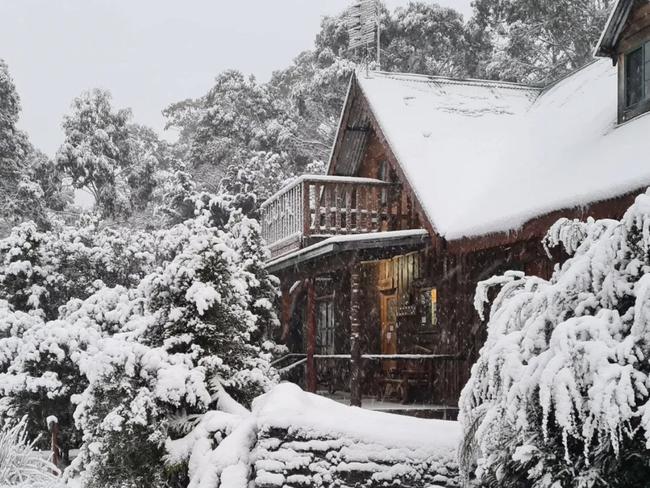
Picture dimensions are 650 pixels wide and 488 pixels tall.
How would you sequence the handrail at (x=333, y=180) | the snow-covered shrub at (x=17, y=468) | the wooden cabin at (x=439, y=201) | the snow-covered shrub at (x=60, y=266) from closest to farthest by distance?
1. the snow-covered shrub at (x=17, y=468)
2. the wooden cabin at (x=439, y=201)
3. the handrail at (x=333, y=180)
4. the snow-covered shrub at (x=60, y=266)

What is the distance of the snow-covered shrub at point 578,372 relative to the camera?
13.3 feet

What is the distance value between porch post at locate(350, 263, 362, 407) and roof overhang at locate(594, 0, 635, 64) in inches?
191

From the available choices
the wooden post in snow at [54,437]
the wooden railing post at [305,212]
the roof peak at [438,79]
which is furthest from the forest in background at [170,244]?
the roof peak at [438,79]

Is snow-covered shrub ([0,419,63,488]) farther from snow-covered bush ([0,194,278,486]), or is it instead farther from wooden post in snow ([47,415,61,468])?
wooden post in snow ([47,415,61,468])

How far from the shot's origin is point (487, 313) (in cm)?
1292

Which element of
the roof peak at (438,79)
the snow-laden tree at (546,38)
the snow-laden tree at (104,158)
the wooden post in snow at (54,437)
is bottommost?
the wooden post in snow at (54,437)

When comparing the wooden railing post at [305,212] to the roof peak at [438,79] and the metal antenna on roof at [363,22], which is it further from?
the metal antenna on roof at [363,22]

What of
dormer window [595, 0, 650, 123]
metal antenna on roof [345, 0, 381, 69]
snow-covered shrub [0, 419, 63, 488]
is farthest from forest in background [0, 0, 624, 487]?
dormer window [595, 0, 650, 123]

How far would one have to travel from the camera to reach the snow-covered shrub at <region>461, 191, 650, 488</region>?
4062 mm

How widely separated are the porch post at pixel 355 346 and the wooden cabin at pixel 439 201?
2 centimetres

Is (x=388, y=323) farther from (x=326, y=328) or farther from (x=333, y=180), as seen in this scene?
(x=333, y=180)

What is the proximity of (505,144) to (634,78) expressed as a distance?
4184mm

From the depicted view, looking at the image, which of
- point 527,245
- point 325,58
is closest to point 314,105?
point 325,58

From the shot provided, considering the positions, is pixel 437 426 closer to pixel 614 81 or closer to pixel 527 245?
pixel 527 245
